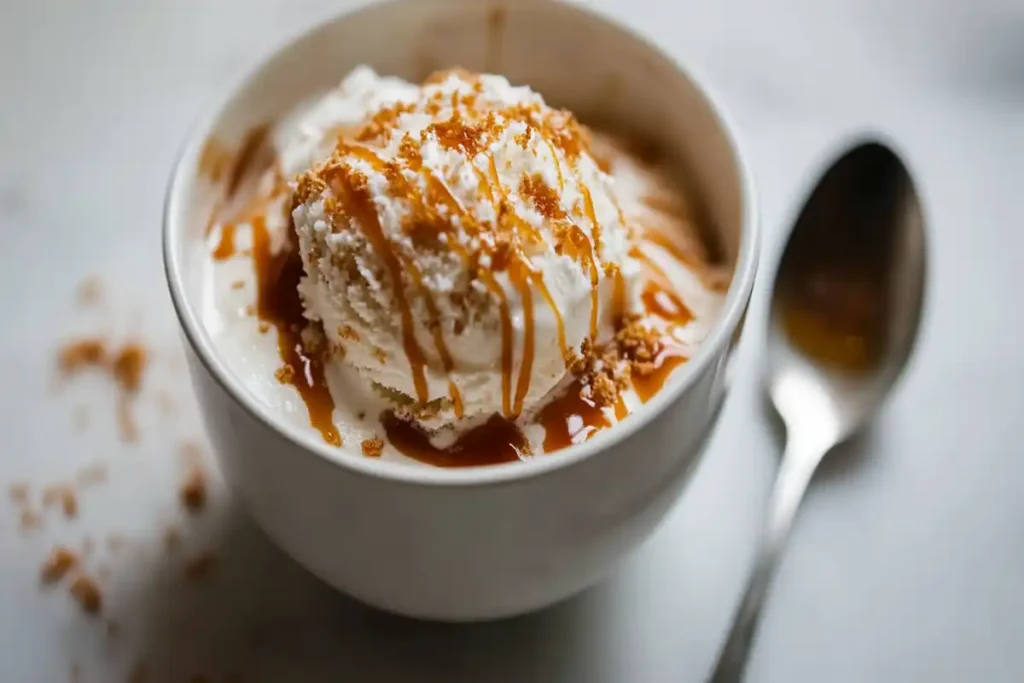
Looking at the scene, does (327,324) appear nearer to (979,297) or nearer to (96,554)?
(96,554)

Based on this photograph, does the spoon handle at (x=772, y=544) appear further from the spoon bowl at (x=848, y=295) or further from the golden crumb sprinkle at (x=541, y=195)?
the golden crumb sprinkle at (x=541, y=195)

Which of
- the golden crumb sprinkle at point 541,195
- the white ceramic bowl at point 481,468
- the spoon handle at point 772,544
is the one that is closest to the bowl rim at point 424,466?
the white ceramic bowl at point 481,468

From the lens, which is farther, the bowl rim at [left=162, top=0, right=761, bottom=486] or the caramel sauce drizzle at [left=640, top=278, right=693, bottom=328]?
the caramel sauce drizzle at [left=640, top=278, right=693, bottom=328]

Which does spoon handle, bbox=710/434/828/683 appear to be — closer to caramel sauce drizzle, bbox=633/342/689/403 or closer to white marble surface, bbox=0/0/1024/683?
white marble surface, bbox=0/0/1024/683

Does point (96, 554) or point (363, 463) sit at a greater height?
point (363, 463)

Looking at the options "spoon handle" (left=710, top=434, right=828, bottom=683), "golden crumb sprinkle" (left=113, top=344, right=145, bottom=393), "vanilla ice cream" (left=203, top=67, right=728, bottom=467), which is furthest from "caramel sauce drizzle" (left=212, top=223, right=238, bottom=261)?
"spoon handle" (left=710, top=434, right=828, bottom=683)

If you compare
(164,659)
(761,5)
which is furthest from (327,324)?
(761,5)
